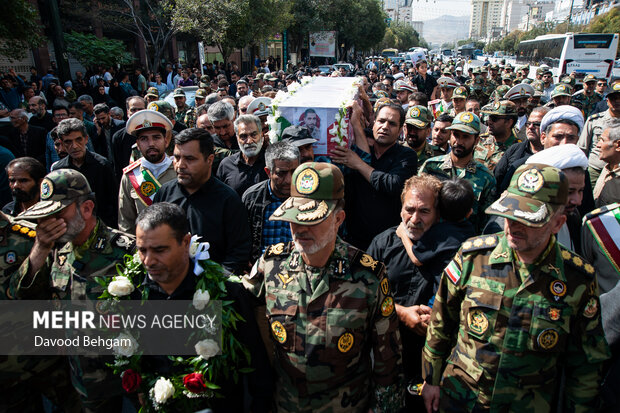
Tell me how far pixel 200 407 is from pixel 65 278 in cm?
123

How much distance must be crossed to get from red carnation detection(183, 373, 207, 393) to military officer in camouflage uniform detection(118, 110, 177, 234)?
2.08 meters

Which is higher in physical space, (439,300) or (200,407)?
(439,300)

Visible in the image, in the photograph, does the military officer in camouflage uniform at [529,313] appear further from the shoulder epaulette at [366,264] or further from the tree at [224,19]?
the tree at [224,19]

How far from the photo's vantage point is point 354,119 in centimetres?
368

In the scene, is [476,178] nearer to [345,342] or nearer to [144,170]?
[345,342]

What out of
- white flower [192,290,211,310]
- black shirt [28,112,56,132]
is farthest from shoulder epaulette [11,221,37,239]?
black shirt [28,112,56,132]

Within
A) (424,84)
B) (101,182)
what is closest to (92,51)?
(424,84)

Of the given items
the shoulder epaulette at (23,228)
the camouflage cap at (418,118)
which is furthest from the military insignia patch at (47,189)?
the camouflage cap at (418,118)

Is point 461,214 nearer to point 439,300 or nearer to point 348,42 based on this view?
point 439,300

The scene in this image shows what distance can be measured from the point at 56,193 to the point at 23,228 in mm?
645

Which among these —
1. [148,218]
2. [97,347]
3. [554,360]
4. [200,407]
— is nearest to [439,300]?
[554,360]

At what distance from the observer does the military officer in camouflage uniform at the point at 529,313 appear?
2023mm

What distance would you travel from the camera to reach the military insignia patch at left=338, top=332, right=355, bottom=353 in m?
2.17

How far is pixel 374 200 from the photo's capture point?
3742 mm
